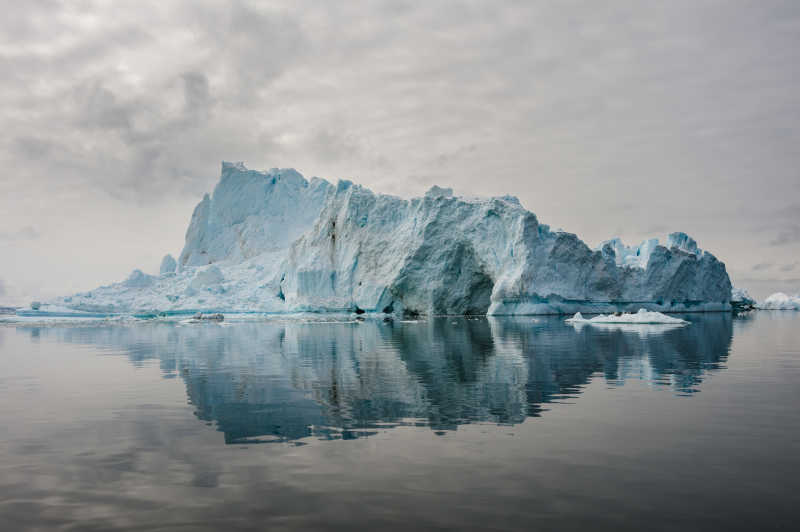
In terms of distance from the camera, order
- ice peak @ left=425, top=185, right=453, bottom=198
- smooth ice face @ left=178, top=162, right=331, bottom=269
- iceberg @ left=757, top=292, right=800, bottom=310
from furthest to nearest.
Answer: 1. iceberg @ left=757, top=292, right=800, bottom=310
2. smooth ice face @ left=178, top=162, right=331, bottom=269
3. ice peak @ left=425, top=185, right=453, bottom=198

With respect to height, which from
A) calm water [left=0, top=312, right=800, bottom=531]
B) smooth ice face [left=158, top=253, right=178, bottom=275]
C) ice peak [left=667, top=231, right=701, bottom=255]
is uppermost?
ice peak [left=667, top=231, right=701, bottom=255]

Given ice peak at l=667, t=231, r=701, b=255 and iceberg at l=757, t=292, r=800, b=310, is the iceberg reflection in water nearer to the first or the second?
ice peak at l=667, t=231, r=701, b=255

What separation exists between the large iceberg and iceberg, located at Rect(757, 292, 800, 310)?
1486 inches

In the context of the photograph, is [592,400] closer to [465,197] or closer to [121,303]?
[465,197]

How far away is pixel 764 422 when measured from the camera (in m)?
6.23

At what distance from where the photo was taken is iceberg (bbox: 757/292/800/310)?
282 feet

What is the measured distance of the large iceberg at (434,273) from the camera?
4438cm

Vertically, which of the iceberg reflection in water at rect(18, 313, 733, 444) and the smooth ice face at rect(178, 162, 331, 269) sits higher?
the smooth ice face at rect(178, 162, 331, 269)

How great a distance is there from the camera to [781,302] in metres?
88.7

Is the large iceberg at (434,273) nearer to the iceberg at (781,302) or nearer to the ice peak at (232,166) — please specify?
the ice peak at (232,166)

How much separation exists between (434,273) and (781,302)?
7052 cm

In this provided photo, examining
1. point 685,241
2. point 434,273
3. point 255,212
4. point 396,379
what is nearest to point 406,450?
point 396,379

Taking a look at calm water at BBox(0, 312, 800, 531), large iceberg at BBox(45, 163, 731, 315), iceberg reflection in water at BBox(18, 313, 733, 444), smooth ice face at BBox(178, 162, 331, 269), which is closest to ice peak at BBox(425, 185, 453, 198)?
large iceberg at BBox(45, 163, 731, 315)

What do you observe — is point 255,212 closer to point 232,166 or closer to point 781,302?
point 232,166
